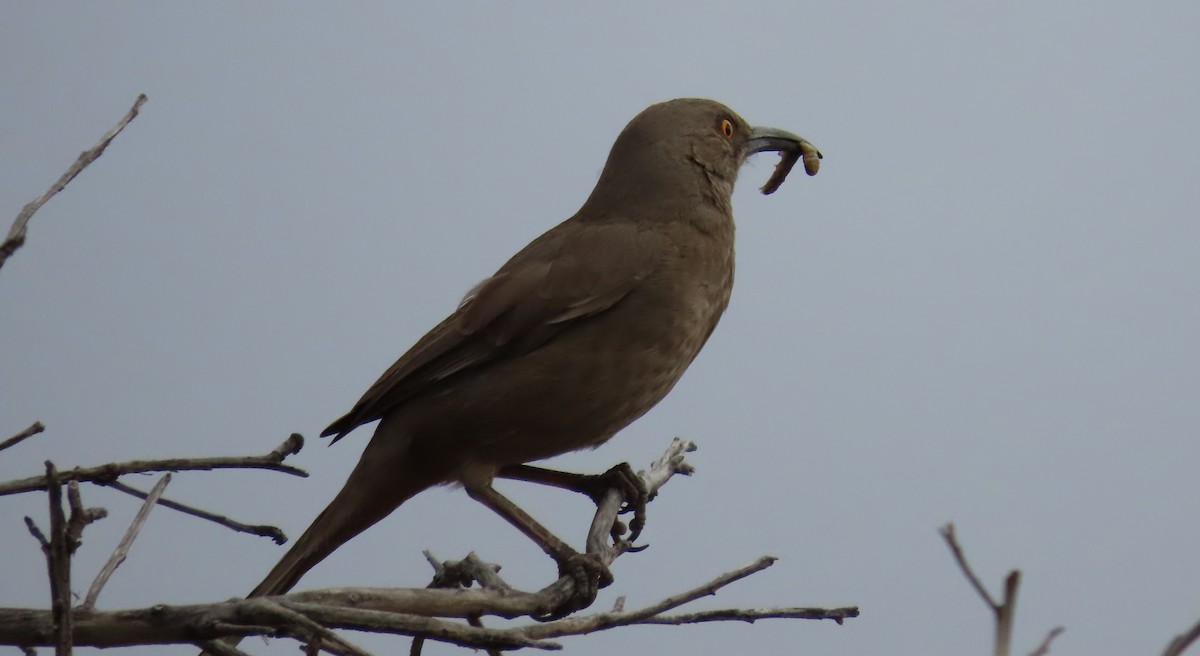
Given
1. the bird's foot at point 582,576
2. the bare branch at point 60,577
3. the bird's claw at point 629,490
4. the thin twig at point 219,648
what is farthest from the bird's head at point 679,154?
the bare branch at point 60,577

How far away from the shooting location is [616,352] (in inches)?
183

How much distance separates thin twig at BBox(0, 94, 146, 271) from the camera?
2371mm

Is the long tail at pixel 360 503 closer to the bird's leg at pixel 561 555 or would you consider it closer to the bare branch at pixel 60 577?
the bird's leg at pixel 561 555

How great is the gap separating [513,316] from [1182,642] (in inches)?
146

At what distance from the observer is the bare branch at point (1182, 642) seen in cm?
124

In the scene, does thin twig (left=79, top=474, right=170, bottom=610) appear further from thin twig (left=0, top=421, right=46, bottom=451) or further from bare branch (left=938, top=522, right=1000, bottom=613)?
bare branch (left=938, top=522, right=1000, bottom=613)

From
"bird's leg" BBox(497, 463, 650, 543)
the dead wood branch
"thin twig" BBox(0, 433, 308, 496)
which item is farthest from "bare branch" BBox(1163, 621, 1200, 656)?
"bird's leg" BBox(497, 463, 650, 543)

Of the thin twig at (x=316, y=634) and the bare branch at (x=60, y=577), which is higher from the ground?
the thin twig at (x=316, y=634)

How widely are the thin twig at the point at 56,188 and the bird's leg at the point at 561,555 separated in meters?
1.99

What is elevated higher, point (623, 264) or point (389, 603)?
point (623, 264)

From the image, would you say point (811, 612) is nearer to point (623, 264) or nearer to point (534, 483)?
point (623, 264)

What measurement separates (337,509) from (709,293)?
1.67 metres

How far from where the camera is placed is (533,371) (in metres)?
4.66

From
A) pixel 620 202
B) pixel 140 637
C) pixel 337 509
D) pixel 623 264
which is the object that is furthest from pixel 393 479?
pixel 140 637
